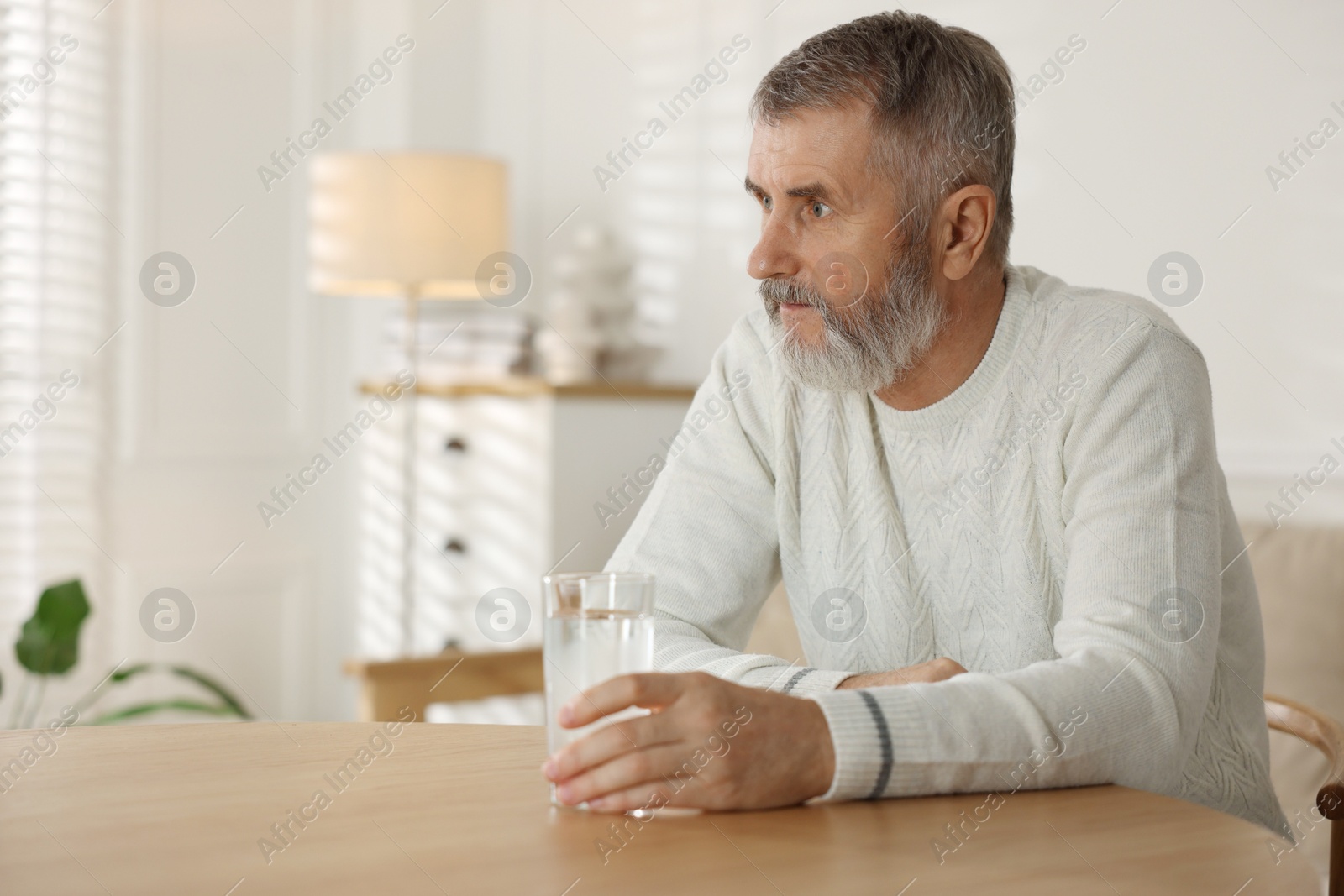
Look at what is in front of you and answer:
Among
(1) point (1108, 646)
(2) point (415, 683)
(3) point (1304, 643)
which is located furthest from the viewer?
(2) point (415, 683)

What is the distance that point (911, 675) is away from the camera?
116cm

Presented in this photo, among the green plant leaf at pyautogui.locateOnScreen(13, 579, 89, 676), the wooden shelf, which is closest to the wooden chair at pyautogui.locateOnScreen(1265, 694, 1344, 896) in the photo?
the wooden shelf

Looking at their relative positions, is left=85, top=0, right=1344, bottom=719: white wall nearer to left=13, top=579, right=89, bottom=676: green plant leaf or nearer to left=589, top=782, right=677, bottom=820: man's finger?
left=13, top=579, right=89, bottom=676: green plant leaf

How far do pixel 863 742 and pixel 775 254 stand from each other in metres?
0.65

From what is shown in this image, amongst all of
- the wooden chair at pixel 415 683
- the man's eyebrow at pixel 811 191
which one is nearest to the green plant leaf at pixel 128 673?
the wooden chair at pixel 415 683

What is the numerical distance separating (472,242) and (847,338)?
1.98 meters

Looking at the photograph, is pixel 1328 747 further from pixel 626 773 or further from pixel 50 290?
pixel 50 290

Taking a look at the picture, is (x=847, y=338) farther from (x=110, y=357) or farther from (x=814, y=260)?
(x=110, y=357)

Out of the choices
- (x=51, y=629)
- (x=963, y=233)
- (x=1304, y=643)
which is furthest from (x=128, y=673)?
→ (x=1304, y=643)

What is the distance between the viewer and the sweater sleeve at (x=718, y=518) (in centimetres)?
140

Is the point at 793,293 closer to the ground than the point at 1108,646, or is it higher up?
higher up

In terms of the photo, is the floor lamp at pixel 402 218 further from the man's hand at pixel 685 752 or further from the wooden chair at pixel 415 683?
the man's hand at pixel 685 752

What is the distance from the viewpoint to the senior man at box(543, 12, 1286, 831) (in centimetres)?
121

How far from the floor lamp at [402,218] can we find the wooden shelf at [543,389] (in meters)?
0.28
